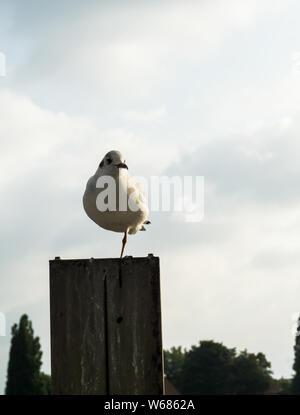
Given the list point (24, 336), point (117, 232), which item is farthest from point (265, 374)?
point (117, 232)

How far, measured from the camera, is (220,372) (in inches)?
6033

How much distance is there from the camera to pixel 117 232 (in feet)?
42.7

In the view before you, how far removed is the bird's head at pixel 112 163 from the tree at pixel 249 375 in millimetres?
146131

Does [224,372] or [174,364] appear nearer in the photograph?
[224,372]

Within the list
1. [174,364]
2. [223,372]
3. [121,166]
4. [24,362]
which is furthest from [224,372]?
[121,166]

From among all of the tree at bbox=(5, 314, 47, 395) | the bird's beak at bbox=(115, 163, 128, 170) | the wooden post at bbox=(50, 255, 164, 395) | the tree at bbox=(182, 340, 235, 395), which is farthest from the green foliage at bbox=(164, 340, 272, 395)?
the wooden post at bbox=(50, 255, 164, 395)

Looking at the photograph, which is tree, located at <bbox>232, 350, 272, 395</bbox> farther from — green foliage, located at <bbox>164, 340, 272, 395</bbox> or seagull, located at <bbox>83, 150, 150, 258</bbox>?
seagull, located at <bbox>83, 150, 150, 258</bbox>

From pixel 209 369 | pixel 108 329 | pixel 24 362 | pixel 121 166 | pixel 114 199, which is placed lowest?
pixel 108 329

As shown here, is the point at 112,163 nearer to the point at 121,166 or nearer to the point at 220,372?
the point at 121,166

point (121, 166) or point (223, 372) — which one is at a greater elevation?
point (223, 372)

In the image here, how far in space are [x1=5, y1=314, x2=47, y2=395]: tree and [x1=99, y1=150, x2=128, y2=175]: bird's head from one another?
104482 millimetres

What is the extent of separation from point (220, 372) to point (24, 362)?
151 ft
